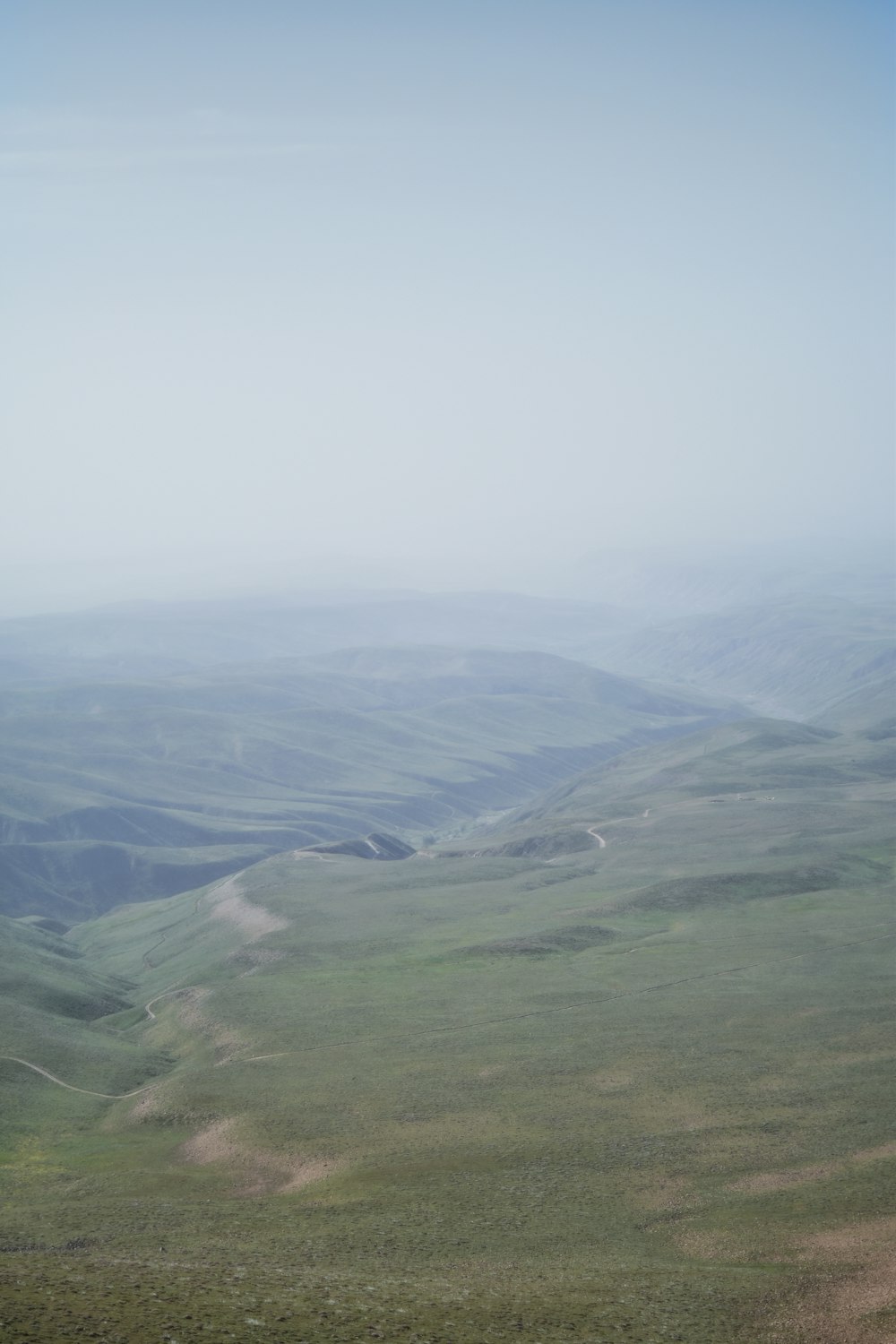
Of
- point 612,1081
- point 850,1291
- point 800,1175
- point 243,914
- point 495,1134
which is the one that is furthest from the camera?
point 243,914

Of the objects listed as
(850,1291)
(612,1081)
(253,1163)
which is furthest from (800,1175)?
(253,1163)

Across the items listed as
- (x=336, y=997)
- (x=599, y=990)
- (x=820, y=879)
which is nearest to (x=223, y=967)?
(x=336, y=997)

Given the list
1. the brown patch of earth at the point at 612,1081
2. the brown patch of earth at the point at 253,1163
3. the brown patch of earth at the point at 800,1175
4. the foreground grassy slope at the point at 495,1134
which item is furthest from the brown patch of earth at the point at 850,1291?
the brown patch of earth at the point at 253,1163

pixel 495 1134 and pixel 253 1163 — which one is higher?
pixel 495 1134

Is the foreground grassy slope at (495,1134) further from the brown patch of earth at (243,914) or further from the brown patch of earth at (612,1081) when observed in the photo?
the brown patch of earth at (243,914)

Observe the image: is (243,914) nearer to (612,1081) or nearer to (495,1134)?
(612,1081)

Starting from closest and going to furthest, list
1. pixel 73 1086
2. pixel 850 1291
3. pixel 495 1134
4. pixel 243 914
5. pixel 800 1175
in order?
1. pixel 850 1291
2. pixel 800 1175
3. pixel 495 1134
4. pixel 73 1086
5. pixel 243 914

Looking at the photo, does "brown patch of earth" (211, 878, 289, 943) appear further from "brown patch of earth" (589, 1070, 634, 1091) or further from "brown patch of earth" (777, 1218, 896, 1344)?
"brown patch of earth" (777, 1218, 896, 1344)

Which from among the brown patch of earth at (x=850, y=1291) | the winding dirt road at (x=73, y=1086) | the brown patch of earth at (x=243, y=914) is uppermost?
the brown patch of earth at (x=850, y=1291)

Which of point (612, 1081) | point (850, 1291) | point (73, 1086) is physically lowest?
point (73, 1086)

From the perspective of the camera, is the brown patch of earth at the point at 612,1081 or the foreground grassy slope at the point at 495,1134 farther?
the brown patch of earth at the point at 612,1081
